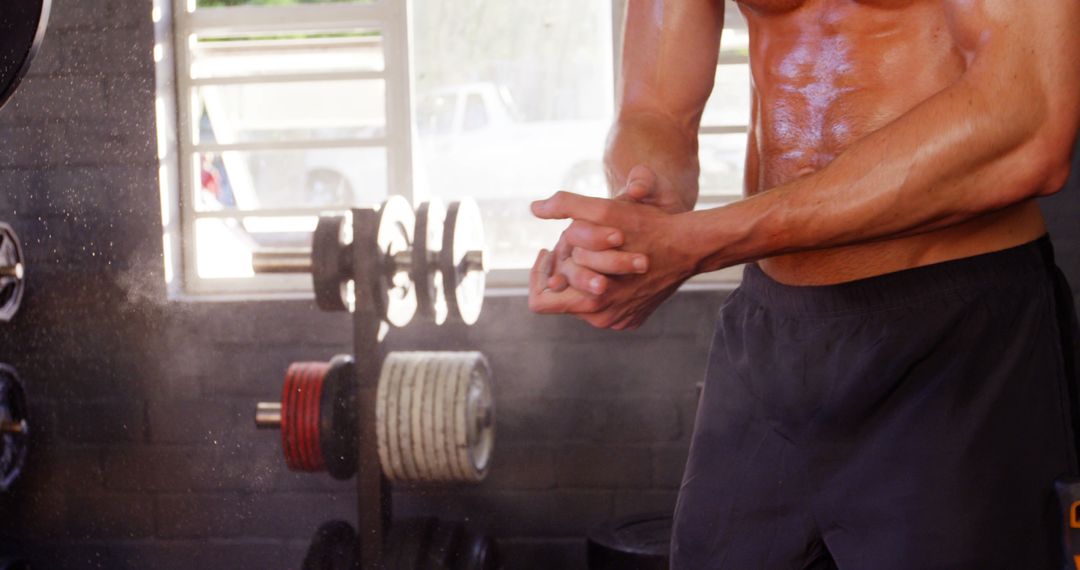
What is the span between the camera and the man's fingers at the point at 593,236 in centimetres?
85

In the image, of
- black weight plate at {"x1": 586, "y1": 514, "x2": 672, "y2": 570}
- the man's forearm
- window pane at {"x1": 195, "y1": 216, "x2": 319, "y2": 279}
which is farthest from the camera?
window pane at {"x1": 195, "y1": 216, "x2": 319, "y2": 279}

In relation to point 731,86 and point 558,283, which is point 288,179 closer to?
point 731,86

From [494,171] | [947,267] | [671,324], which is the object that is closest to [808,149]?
[947,267]

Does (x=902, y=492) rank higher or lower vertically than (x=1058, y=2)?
lower

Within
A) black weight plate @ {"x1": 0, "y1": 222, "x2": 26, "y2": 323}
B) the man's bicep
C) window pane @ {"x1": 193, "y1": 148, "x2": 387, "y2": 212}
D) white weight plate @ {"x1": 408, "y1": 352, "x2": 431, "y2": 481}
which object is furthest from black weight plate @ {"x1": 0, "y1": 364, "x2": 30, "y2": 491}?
the man's bicep

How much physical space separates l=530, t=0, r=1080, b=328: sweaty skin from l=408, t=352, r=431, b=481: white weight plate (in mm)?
1076

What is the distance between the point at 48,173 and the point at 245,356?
0.66 m

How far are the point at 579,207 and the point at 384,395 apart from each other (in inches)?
52.1

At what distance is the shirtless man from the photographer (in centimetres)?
82

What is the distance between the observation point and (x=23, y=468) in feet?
8.32

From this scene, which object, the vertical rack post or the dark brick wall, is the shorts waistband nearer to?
the vertical rack post

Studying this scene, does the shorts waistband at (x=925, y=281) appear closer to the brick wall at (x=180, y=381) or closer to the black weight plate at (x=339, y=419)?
the black weight plate at (x=339, y=419)

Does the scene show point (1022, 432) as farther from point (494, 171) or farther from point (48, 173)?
point (48, 173)

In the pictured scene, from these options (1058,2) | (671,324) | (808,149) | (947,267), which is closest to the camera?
(1058,2)
